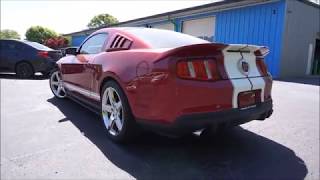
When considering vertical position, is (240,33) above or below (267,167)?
above

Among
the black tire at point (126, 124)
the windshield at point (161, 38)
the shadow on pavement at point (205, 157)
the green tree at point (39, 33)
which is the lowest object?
the shadow on pavement at point (205, 157)

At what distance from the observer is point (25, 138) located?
3662 millimetres

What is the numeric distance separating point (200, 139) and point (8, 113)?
3.09 metres

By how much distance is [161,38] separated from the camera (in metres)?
3.66

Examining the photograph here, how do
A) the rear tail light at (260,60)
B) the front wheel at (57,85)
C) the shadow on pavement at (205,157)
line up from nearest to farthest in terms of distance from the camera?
1. the shadow on pavement at (205,157)
2. the rear tail light at (260,60)
3. the front wheel at (57,85)

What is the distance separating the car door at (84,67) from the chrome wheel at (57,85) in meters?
0.78

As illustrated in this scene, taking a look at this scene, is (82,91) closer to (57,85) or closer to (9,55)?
(57,85)

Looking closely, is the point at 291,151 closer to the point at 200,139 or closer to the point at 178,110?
the point at 200,139

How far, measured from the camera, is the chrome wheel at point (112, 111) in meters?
3.49

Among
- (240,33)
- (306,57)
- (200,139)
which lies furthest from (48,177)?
(306,57)

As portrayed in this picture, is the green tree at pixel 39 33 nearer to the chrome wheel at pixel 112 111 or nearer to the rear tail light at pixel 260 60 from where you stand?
the chrome wheel at pixel 112 111

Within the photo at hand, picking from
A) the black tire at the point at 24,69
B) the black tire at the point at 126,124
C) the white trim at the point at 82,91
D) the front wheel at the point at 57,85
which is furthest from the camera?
the black tire at the point at 24,69

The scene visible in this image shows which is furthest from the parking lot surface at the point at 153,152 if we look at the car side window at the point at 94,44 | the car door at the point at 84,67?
the car side window at the point at 94,44

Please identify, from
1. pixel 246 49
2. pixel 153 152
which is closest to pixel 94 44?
pixel 153 152
